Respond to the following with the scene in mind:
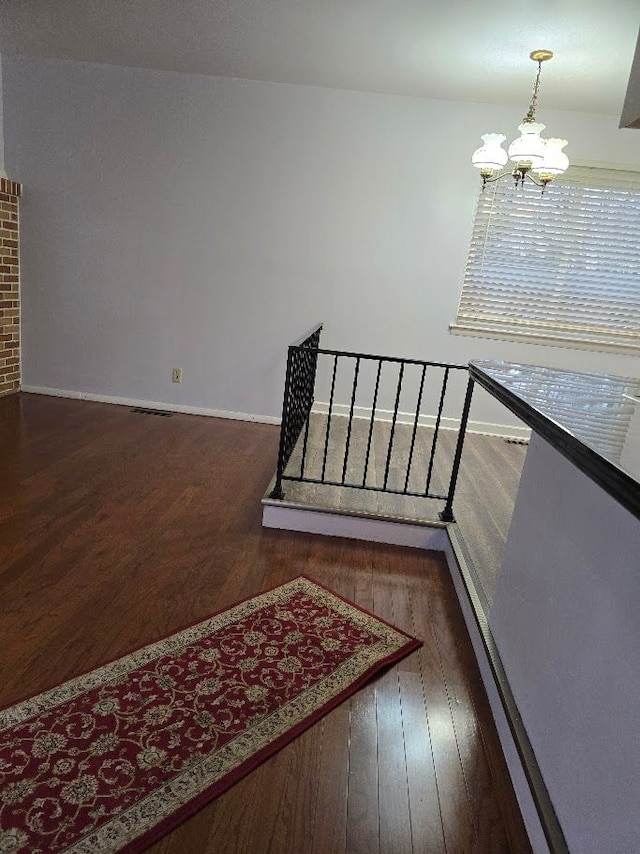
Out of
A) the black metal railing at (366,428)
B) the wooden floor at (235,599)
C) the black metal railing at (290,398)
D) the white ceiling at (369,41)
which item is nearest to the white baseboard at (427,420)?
the black metal railing at (366,428)

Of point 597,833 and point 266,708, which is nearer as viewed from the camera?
point 597,833

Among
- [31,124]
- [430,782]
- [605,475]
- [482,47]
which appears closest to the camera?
[605,475]

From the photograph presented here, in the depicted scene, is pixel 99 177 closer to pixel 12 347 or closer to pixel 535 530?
pixel 12 347

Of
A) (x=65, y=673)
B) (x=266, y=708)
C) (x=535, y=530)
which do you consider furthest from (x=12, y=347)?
(x=535, y=530)

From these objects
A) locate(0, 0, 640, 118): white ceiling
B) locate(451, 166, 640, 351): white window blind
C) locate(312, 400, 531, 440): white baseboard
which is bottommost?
locate(312, 400, 531, 440): white baseboard

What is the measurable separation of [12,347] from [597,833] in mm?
4930

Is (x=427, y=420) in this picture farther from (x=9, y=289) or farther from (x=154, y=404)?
(x=9, y=289)

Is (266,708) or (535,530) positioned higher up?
(535,530)

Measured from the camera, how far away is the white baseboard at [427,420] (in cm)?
447

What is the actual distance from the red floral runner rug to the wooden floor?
2.4 inches

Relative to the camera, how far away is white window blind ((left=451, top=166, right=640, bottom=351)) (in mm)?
3984

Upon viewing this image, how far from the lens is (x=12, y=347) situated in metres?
4.47

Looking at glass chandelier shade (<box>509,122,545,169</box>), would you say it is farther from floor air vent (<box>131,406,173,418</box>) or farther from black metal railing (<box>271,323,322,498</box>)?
floor air vent (<box>131,406,173,418</box>)

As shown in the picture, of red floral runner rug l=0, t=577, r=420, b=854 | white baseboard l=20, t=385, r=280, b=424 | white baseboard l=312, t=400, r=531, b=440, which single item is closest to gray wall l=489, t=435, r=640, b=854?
red floral runner rug l=0, t=577, r=420, b=854
